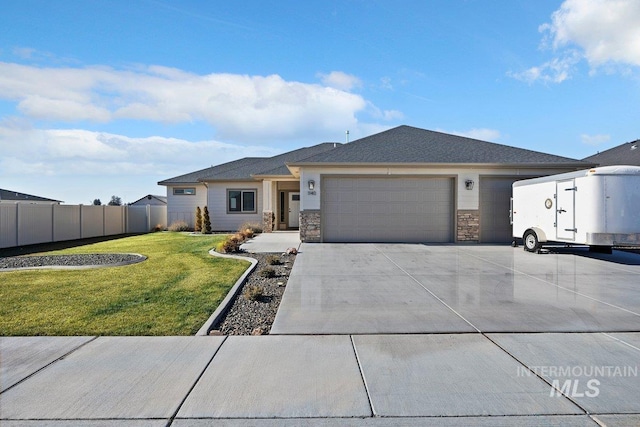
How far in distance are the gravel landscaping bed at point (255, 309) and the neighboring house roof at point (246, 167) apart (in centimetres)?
1305

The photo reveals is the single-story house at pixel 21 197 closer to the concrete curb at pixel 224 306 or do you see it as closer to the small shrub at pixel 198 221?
the small shrub at pixel 198 221

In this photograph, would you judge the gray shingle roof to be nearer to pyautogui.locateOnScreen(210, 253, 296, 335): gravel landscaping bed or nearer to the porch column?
the porch column

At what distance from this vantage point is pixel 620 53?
12.6 metres

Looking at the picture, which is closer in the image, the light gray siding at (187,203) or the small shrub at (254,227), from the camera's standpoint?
the small shrub at (254,227)

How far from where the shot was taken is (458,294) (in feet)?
23.1

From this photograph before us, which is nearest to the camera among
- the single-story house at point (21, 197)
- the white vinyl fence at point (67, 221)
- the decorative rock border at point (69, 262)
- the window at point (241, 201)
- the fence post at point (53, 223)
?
the decorative rock border at point (69, 262)

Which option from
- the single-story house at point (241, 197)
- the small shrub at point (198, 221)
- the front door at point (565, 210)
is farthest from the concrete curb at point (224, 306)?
the small shrub at point (198, 221)

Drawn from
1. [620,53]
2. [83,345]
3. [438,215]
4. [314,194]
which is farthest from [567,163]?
[83,345]

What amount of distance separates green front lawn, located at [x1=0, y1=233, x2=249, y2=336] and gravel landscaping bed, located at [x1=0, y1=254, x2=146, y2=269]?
70cm

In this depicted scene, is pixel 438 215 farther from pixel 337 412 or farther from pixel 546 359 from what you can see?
pixel 337 412

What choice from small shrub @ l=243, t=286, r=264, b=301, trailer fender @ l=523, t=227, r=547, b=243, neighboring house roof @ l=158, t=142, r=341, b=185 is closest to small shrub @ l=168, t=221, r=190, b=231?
neighboring house roof @ l=158, t=142, r=341, b=185

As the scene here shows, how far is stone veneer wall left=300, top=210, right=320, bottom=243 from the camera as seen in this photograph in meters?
15.3

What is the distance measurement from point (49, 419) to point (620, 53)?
16.9 metres

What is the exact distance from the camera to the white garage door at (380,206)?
15453 mm
